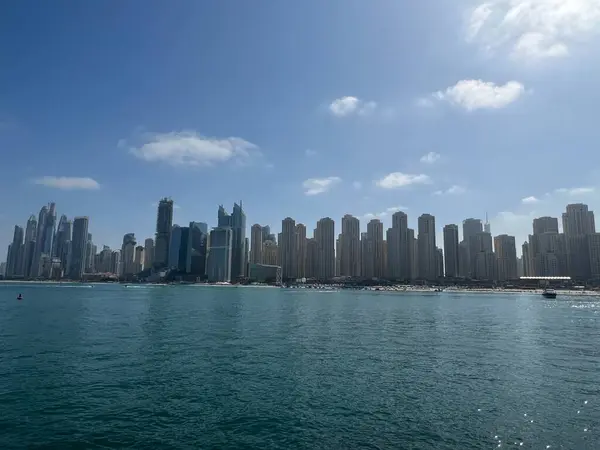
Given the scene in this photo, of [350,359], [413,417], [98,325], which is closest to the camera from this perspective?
[413,417]

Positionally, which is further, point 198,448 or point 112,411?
point 112,411

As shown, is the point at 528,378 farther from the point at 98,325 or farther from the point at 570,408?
the point at 98,325

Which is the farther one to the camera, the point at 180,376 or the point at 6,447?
the point at 180,376

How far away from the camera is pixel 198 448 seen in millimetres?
18109

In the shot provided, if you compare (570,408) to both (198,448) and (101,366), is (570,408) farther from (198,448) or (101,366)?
(101,366)

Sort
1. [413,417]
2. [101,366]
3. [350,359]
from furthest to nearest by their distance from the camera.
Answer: [350,359] < [101,366] < [413,417]

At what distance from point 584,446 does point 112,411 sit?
24.6m

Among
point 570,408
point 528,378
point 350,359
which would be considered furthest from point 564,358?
point 350,359

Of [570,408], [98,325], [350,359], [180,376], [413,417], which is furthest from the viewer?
[98,325]

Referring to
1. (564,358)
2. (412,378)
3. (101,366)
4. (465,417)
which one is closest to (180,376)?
(101,366)

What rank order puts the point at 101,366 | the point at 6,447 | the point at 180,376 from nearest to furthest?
1. the point at 6,447
2. the point at 180,376
3. the point at 101,366

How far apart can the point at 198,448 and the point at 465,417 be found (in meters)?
14.6

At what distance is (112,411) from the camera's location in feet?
74.3

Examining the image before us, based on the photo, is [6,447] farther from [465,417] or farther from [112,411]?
[465,417]
